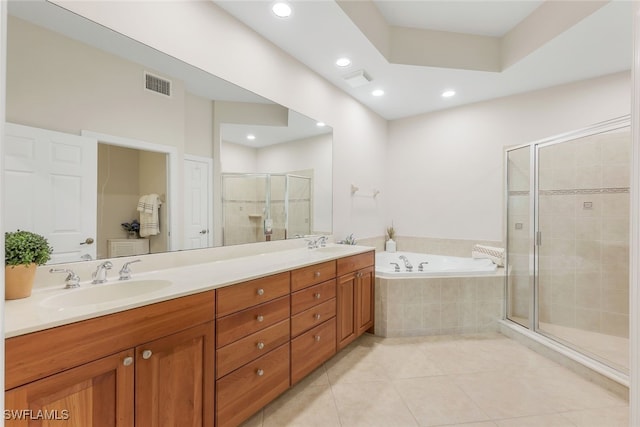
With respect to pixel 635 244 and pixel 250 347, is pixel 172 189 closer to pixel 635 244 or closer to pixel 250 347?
pixel 250 347

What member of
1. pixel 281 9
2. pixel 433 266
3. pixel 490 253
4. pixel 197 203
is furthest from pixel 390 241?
pixel 281 9

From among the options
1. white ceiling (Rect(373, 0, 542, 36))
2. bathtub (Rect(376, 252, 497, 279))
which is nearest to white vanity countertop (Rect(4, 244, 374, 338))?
bathtub (Rect(376, 252, 497, 279))

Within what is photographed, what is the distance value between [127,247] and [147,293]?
1.27 feet

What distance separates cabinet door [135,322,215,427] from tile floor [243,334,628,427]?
0.51m

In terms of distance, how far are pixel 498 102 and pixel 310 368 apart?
11.6 ft

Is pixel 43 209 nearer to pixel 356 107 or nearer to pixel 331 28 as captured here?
pixel 331 28

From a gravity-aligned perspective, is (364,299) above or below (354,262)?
below

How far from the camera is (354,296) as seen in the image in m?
2.44

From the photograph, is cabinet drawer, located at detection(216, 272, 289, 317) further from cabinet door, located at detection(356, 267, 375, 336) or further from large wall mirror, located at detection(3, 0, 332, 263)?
cabinet door, located at detection(356, 267, 375, 336)

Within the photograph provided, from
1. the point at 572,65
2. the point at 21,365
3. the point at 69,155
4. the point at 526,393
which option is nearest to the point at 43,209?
the point at 69,155

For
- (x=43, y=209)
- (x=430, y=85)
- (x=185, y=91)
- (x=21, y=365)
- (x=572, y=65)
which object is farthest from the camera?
(x=430, y=85)

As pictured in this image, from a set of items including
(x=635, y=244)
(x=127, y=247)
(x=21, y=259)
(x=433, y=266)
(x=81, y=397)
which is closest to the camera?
(x=635, y=244)

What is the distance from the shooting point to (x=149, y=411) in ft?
3.60

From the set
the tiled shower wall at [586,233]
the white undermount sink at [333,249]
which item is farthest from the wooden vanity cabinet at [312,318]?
the tiled shower wall at [586,233]
